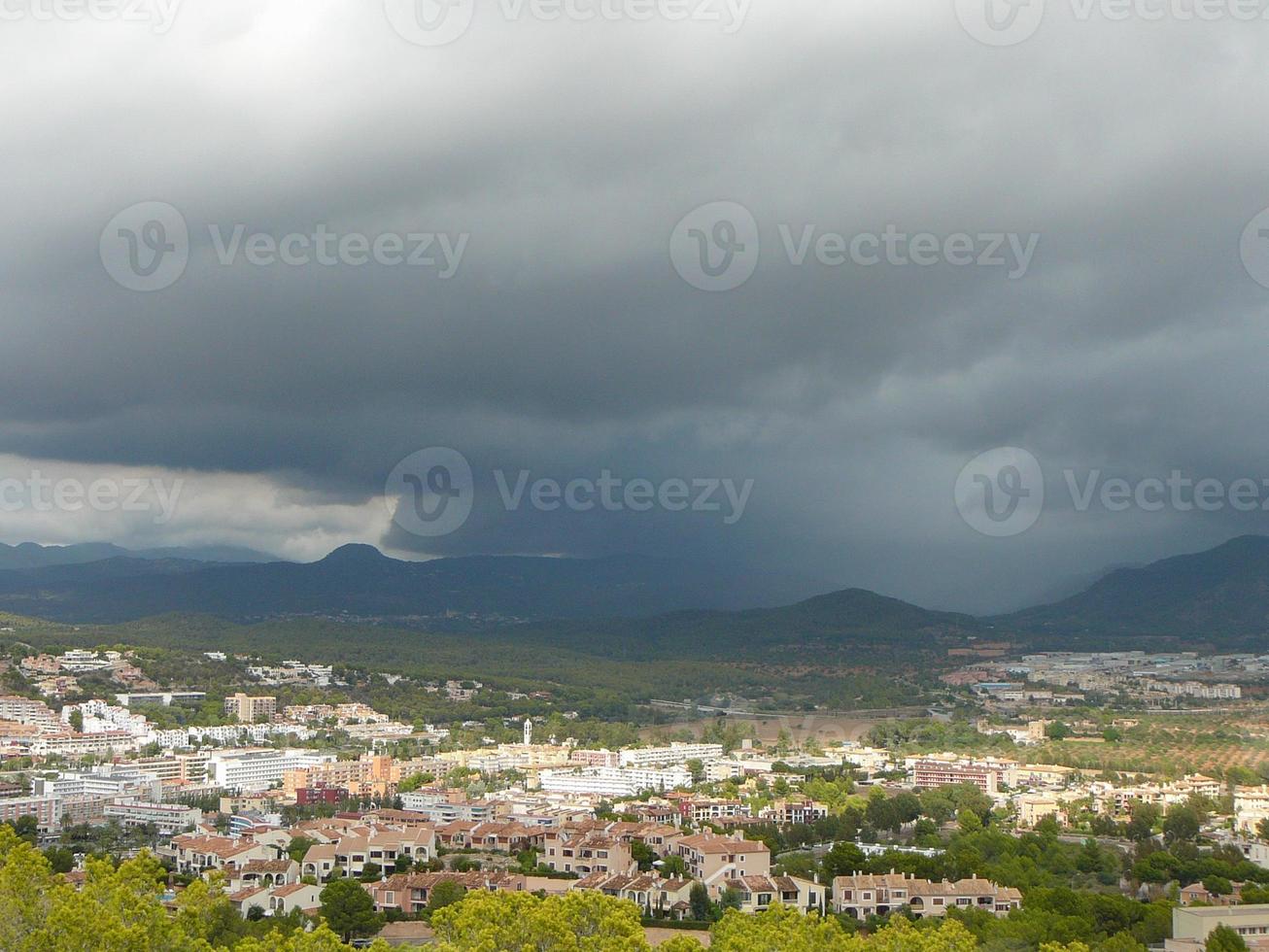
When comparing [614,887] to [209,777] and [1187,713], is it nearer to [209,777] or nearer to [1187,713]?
[209,777]

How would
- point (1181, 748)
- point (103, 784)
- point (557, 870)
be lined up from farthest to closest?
point (1181, 748) < point (103, 784) < point (557, 870)

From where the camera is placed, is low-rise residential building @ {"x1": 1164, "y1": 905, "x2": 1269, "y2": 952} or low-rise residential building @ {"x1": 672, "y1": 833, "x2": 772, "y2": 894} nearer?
low-rise residential building @ {"x1": 1164, "y1": 905, "x2": 1269, "y2": 952}

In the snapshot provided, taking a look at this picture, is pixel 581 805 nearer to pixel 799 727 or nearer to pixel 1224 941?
pixel 1224 941

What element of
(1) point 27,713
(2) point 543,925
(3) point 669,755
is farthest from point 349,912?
(1) point 27,713

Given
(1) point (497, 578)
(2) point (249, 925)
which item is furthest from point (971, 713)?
(1) point (497, 578)

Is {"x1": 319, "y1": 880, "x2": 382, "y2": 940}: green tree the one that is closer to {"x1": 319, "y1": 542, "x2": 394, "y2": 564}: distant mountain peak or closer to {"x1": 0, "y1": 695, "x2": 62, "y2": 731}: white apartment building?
{"x1": 0, "y1": 695, "x2": 62, "y2": 731}: white apartment building

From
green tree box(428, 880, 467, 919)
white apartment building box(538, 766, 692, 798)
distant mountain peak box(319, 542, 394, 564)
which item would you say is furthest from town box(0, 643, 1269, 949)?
distant mountain peak box(319, 542, 394, 564)
